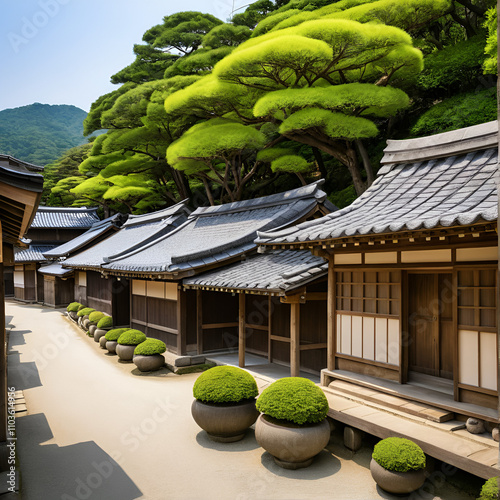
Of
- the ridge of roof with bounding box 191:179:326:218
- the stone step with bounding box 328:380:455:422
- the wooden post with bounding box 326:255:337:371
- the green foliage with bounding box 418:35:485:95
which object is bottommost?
the stone step with bounding box 328:380:455:422

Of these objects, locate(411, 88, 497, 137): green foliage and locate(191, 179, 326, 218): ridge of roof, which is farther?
locate(411, 88, 497, 137): green foliage

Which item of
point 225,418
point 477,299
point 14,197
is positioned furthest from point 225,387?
point 14,197

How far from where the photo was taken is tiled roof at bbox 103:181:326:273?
1228 cm

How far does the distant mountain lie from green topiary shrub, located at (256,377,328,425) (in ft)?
188

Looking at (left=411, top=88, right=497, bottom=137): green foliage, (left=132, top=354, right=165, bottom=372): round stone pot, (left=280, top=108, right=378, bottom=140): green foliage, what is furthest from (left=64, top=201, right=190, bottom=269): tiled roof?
(left=411, top=88, right=497, bottom=137): green foliage

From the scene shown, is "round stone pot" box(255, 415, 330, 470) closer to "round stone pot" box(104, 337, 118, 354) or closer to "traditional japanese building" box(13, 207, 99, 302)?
"round stone pot" box(104, 337, 118, 354)

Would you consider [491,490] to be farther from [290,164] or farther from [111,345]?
[290,164]

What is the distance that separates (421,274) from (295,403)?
11.0 feet

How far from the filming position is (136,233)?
23.1 meters

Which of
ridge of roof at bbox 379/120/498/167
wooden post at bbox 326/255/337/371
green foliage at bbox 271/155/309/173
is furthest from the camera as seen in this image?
green foliage at bbox 271/155/309/173

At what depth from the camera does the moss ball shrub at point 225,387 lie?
23.9ft

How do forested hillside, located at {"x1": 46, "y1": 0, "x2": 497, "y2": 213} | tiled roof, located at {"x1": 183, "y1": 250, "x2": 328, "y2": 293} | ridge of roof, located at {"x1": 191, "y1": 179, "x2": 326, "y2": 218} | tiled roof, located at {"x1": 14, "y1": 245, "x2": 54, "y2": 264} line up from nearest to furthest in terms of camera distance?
tiled roof, located at {"x1": 183, "y1": 250, "x2": 328, "y2": 293} < ridge of roof, located at {"x1": 191, "y1": 179, "x2": 326, "y2": 218} < forested hillside, located at {"x1": 46, "y1": 0, "x2": 497, "y2": 213} < tiled roof, located at {"x1": 14, "y1": 245, "x2": 54, "y2": 264}

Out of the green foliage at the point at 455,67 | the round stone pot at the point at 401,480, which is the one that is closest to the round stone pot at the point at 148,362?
the round stone pot at the point at 401,480

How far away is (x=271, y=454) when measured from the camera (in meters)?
6.67
